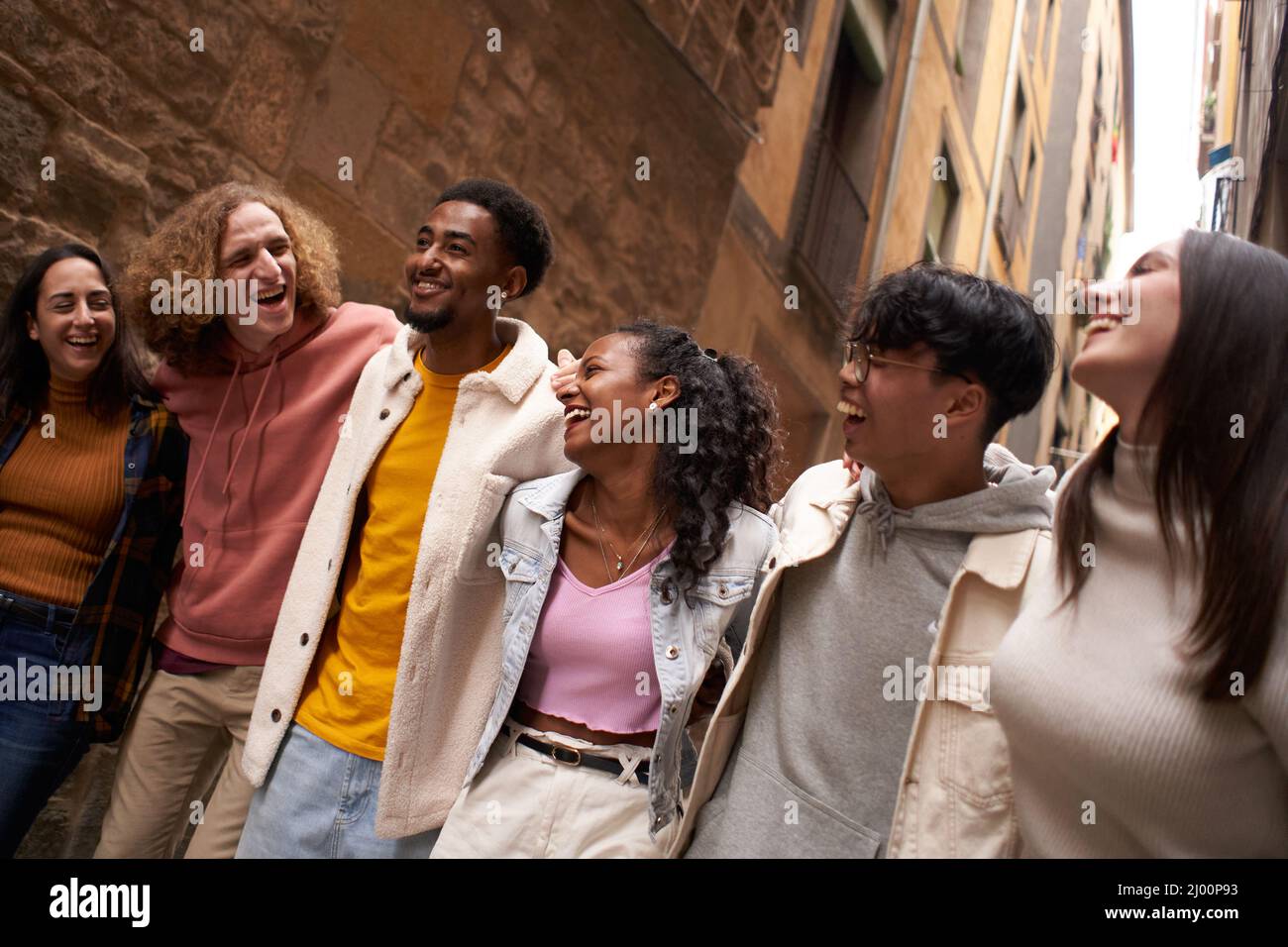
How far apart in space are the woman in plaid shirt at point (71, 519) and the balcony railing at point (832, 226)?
5480 mm

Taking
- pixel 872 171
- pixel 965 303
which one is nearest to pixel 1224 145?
pixel 872 171

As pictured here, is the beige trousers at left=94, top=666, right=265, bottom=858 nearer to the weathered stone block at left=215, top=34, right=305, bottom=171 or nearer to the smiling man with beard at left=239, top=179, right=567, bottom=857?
the smiling man with beard at left=239, top=179, right=567, bottom=857

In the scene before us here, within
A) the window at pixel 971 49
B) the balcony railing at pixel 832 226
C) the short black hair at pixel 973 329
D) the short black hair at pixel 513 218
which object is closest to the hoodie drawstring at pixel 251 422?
the short black hair at pixel 513 218

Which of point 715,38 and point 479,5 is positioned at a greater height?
point 715,38

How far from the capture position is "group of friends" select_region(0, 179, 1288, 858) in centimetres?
139

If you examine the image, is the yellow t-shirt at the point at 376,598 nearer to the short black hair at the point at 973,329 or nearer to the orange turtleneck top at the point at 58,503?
the orange turtleneck top at the point at 58,503

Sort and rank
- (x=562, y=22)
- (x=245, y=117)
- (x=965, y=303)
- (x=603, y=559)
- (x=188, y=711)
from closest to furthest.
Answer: (x=965, y=303)
(x=603, y=559)
(x=188, y=711)
(x=245, y=117)
(x=562, y=22)

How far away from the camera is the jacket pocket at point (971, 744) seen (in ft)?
5.15

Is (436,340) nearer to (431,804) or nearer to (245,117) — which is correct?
(431,804)

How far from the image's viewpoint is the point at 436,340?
2318 millimetres

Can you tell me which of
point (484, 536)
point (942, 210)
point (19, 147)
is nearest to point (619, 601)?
point (484, 536)

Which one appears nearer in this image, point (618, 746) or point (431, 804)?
point (618, 746)

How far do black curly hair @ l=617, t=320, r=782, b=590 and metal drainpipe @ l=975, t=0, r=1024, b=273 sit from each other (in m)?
6.36

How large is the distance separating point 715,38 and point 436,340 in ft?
12.5
